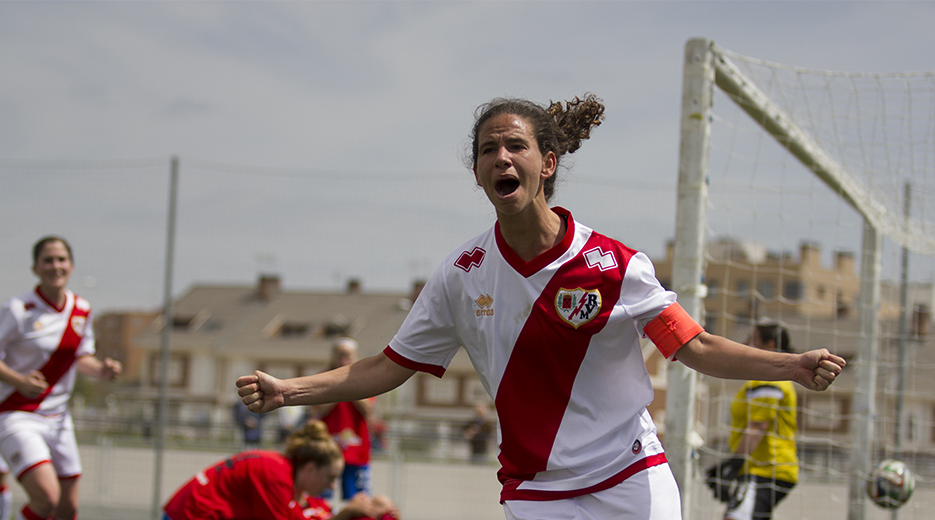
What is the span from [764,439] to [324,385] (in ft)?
13.4

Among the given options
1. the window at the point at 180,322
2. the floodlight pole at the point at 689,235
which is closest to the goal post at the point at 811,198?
the floodlight pole at the point at 689,235

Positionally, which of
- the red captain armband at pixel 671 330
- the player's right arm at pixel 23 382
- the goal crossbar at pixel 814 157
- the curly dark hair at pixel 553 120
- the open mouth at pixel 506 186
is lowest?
the player's right arm at pixel 23 382

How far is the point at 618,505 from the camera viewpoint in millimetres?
2594

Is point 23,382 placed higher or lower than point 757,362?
lower

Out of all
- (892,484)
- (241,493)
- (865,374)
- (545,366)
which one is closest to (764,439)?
(892,484)

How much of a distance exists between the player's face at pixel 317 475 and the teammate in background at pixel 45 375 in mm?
1942

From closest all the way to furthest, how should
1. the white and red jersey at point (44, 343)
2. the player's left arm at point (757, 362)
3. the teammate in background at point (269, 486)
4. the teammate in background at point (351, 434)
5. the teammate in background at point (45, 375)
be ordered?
the player's left arm at point (757, 362) < the teammate in background at point (269, 486) < the teammate in background at point (45, 375) < the white and red jersey at point (44, 343) < the teammate in background at point (351, 434)

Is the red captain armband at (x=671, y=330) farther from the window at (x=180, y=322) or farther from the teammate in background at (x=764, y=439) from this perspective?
the window at (x=180, y=322)

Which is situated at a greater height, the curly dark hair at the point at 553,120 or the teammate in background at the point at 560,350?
the curly dark hair at the point at 553,120

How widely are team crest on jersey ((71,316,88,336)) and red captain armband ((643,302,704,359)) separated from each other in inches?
182

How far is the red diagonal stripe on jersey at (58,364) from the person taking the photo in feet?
18.6

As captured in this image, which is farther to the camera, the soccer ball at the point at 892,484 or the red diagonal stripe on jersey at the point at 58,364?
the soccer ball at the point at 892,484

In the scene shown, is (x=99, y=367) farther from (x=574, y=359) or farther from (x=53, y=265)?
(x=574, y=359)

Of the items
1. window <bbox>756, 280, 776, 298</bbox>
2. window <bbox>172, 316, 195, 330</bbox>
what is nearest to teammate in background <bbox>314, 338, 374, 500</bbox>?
window <bbox>172, 316, 195, 330</bbox>
